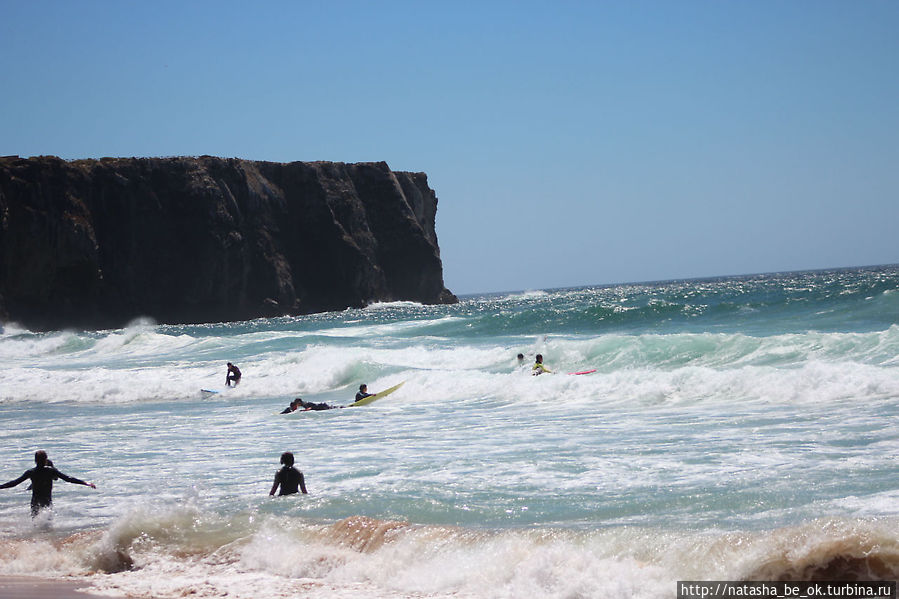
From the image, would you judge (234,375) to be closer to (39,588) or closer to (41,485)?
(41,485)

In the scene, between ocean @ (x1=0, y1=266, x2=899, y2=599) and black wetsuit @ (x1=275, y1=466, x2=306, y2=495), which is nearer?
ocean @ (x1=0, y1=266, x2=899, y2=599)

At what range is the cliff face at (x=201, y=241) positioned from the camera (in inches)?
2734

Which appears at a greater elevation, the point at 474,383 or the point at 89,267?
the point at 89,267

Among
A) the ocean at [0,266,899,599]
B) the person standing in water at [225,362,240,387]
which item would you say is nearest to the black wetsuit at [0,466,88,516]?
the ocean at [0,266,899,599]

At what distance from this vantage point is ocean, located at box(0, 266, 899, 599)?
256 inches

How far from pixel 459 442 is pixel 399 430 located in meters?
1.99

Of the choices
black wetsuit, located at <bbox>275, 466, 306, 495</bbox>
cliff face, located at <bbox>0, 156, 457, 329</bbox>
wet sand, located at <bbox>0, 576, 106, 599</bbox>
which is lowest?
wet sand, located at <bbox>0, 576, 106, 599</bbox>

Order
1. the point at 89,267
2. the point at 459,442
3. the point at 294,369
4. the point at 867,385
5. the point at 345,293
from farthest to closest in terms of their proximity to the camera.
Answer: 1. the point at 345,293
2. the point at 89,267
3. the point at 294,369
4. the point at 867,385
5. the point at 459,442

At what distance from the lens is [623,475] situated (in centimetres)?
961

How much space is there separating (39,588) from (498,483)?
4875 millimetres

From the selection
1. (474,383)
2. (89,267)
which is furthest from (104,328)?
(474,383)

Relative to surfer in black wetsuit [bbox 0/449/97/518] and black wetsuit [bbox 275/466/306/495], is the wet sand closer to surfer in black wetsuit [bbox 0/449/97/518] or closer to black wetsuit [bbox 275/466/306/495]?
surfer in black wetsuit [bbox 0/449/97/518]

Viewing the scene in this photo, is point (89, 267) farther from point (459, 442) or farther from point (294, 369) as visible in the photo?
point (459, 442)

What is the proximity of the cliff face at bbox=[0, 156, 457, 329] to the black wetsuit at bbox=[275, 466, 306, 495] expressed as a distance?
218 feet
